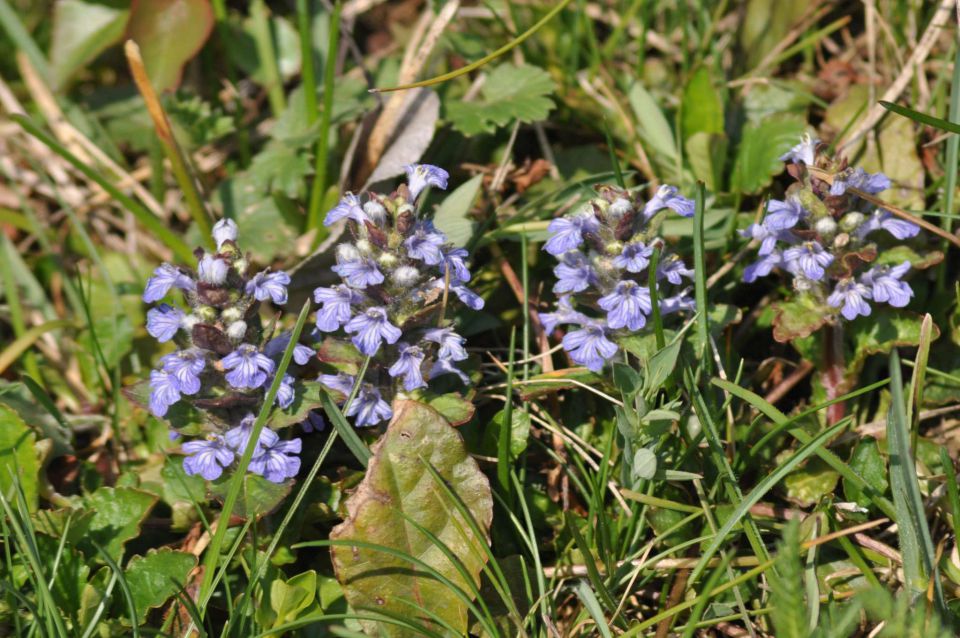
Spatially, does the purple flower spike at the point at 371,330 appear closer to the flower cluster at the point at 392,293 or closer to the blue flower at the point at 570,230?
the flower cluster at the point at 392,293

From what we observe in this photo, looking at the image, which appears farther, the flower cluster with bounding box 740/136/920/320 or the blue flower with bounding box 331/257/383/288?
the flower cluster with bounding box 740/136/920/320

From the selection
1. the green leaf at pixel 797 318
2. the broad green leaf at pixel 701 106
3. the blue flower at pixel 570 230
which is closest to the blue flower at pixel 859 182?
the green leaf at pixel 797 318

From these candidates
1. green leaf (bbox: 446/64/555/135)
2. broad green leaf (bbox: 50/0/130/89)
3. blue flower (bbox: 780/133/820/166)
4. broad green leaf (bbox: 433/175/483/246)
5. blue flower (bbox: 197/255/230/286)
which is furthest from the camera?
broad green leaf (bbox: 50/0/130/89)

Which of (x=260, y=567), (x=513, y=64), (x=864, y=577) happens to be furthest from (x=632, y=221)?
(x=513, y=64)

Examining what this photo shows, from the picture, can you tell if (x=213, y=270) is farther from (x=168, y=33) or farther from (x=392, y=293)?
(x=168, y=33)

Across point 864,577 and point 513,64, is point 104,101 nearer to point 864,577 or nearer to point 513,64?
point 513,64

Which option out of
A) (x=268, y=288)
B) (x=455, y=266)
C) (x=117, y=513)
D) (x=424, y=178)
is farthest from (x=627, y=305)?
(x=117, y=513)

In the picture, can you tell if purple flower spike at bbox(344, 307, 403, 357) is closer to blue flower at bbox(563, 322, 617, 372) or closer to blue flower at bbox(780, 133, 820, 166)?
blue flower at bbox(563, 322, 617, 372)

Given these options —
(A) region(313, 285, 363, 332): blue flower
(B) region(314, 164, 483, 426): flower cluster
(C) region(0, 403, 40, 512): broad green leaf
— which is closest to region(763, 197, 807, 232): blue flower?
(B) region(314, 164, 483, 426): flower cluster
